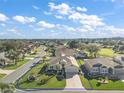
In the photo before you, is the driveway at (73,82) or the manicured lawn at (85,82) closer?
the driveway at (73,82)

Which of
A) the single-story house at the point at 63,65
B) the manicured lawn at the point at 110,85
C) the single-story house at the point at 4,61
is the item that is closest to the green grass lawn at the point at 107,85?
the manicured lawn at the point at 110,85

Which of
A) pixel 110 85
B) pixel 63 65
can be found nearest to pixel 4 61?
pixel 63 65

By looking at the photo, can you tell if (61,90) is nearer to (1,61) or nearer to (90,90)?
(90,90)

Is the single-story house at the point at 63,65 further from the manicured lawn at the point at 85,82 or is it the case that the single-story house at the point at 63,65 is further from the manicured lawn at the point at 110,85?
the manicured lawn at the point at 110,85

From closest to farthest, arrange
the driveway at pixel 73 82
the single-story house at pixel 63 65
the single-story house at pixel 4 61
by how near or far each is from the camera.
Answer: the driveway at pixel 73 82 < the single-story house at pixel 63 65 < the single-story house at pixel 4 61

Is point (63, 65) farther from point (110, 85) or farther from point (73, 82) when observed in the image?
point (110, 85)

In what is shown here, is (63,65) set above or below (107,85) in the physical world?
above

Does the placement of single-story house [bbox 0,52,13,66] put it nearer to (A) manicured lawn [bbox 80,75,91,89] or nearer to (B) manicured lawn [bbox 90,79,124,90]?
(A) manicured lawn [bbox 80,75,91,89]

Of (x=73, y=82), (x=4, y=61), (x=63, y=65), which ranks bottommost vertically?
(x=73, y=82)

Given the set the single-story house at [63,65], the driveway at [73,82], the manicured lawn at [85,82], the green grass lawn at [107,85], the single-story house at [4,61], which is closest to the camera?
the green grass lawn at [107,85]

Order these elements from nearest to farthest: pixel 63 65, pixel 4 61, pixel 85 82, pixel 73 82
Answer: pixel 85 82
pixel 73 82
pixel 63 65
pixel 4 61

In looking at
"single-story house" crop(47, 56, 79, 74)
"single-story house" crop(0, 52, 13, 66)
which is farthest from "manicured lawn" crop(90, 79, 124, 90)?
"single-story house" crop(0, 52, 13, 66)

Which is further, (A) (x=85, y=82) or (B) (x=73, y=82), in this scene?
(B) (x=73, y=82)
